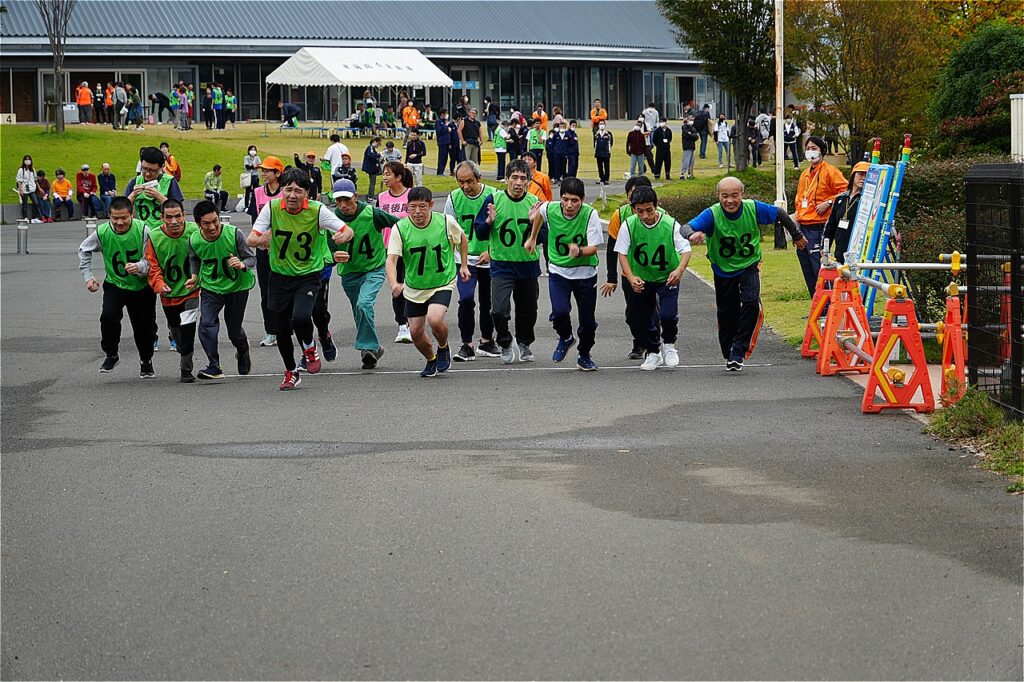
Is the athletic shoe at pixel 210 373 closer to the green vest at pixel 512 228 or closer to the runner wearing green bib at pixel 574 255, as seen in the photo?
the green vest at pixel 512 228

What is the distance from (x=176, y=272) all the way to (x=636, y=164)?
1145 inches

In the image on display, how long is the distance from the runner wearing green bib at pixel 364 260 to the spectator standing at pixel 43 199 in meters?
28.1

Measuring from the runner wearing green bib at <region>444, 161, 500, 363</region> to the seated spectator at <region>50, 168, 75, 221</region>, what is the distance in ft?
93.8

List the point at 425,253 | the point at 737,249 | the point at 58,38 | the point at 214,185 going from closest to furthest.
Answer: the point at 425,253 < the point at 737,249 < the point at 214,185 < the point at 58,38

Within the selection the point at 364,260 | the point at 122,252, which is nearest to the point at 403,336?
the point at 364,260

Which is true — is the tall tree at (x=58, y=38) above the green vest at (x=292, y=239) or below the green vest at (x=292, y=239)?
above

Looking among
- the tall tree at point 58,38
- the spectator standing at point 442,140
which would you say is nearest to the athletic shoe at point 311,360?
the spectator standing at point 442,140

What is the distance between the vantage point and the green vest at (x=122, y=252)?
12680mm

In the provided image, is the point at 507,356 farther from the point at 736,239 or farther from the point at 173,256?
→ the point at 173,256

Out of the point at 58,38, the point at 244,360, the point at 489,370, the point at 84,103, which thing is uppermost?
the point at 58,38

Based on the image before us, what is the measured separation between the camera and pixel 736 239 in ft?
40.1

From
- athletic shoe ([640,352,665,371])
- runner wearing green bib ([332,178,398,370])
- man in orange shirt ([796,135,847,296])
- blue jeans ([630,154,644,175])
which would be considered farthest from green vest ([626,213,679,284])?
blue jeans ([630,154,644,175])

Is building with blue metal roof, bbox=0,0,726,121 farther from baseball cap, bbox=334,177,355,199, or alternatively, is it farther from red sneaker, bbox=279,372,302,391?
red sneaker, bbox=279,372,302,391

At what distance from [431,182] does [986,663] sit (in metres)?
37.7
